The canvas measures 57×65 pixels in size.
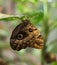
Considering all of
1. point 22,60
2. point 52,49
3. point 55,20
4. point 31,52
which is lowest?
point 31,52

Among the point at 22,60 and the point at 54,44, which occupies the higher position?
the point at 54,44

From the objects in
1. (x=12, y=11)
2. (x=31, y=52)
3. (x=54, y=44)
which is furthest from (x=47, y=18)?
(x=12, y=11)

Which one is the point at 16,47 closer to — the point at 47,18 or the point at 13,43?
the point at 13,43

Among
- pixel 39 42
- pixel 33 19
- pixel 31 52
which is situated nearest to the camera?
pixel 39 42

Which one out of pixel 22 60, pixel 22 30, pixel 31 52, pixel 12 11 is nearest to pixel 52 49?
pixel 22 30

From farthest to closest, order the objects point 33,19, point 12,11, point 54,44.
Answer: point 12,11
point 54,44
point 33,19

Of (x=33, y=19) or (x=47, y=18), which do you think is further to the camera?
(x=47, y=18)
